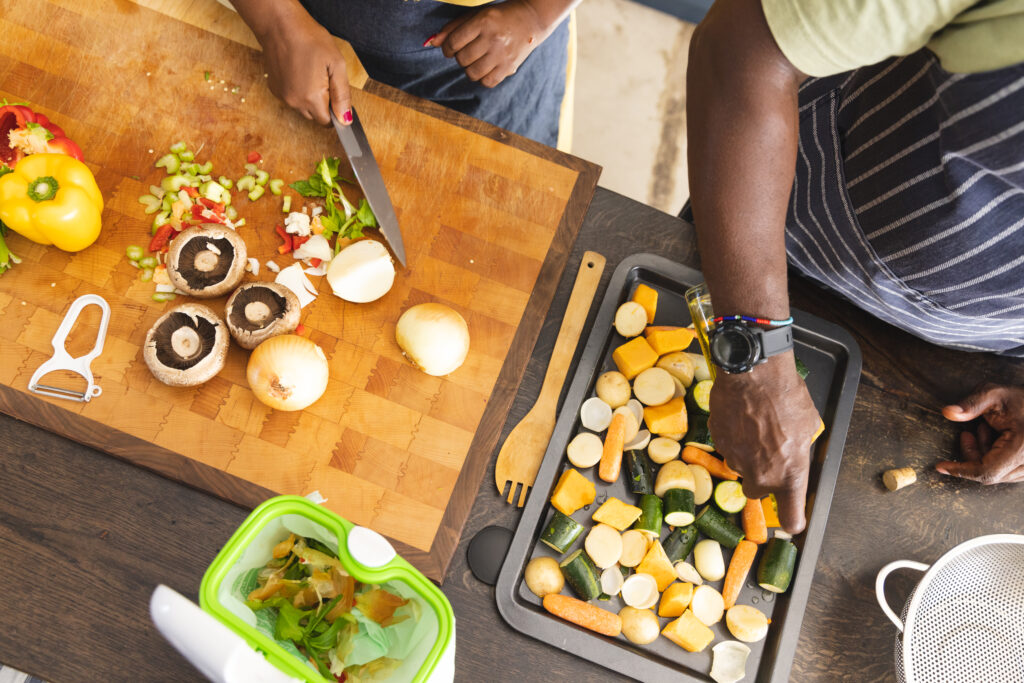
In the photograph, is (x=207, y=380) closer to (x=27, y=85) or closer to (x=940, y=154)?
(x=27, y=85)

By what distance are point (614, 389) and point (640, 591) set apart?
0.40 m

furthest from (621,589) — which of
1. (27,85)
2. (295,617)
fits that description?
(27,85)

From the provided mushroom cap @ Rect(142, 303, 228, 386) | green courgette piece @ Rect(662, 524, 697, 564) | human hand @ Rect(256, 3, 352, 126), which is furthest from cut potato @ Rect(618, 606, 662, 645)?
human hand @ Rect(256, 3, 352, 126)

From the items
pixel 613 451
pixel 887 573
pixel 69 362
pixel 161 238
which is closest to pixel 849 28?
pixel 613 451

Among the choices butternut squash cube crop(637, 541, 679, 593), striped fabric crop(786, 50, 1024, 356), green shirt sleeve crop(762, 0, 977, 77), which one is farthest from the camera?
butternut squash cube crop(637, 541, 679, 593)

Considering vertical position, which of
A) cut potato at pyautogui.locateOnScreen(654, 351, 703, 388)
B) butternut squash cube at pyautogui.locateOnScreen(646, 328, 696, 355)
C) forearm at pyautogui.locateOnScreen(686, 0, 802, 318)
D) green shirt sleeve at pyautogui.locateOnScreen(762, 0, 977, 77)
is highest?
green shirt sleeve at pyautogui.locateOnScreen(762, 0, 977, 77)

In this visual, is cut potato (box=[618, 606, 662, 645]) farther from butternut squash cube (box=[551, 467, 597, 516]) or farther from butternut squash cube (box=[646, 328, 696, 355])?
butternut squash cube (box=[646, 328, 696, 355])

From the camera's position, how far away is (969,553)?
1223mm

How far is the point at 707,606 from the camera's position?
1.27 m

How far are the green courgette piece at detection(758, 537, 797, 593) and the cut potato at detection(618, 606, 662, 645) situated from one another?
0.76 feet

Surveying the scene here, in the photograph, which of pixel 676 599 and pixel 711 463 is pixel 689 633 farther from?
pixel 711 463

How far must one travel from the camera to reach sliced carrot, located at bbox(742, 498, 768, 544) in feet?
4.28

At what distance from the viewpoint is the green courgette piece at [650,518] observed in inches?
50.5

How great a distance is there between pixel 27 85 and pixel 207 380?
32.7 inches
